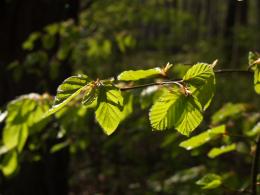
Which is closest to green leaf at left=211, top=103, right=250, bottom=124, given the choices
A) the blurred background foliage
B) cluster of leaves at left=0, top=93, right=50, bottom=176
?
the blurred background foliage

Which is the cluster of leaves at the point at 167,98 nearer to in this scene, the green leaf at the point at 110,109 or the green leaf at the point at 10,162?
the green leaf at the point at 110,109

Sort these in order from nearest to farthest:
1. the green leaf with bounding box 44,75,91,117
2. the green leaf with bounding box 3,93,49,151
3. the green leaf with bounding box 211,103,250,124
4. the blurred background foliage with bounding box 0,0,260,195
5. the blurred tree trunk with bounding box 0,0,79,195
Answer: the green leaf with bounding box 44,75,91,117 → the green leaf with bounding box 3,93,49,151 → the green leaf with bounding box 211,103,250,124 → the blurred background foliage with bounding box 0,0,260,195 → the blurred tree trunk with bounding box 0,0,79,195

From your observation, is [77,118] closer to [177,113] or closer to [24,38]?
[177,113]

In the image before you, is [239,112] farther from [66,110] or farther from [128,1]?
[128,1]

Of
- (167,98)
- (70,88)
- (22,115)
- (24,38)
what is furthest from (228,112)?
(24,38)

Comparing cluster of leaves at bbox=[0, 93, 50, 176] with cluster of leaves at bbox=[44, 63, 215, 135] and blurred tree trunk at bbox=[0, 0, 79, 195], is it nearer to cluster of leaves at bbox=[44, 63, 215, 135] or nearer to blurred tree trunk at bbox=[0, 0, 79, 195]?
cluster of leaves at bbox=[44, 63, 215, 135]

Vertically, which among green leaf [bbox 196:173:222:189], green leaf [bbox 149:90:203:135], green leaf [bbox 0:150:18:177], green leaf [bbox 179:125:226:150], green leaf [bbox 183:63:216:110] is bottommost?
green leaf [bbox 0:150:18:177]

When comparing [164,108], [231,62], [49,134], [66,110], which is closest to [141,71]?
[164,108]
